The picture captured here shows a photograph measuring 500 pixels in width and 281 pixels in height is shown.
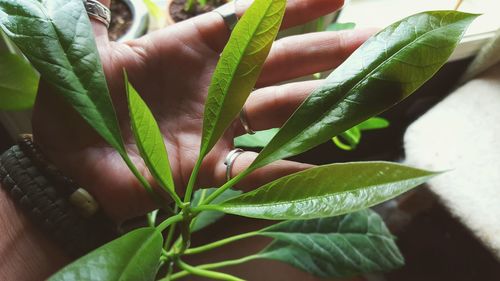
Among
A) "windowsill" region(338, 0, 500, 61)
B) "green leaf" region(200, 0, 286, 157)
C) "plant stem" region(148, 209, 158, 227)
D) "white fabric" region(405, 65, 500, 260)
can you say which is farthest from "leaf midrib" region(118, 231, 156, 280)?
"windowsill" region(338, 0, 500, 61)

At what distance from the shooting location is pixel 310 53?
621 millimetres

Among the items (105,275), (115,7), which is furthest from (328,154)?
(105,275)

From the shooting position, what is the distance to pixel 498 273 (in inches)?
40.7

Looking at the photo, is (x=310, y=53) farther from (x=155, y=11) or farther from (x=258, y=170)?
(x=155, y=11)

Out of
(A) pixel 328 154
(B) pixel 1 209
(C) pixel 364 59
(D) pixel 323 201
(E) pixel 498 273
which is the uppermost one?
(C) pixel 364 59

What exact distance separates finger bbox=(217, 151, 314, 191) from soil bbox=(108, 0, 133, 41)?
0.38 m

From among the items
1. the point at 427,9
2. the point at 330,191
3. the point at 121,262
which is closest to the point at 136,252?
the point at 121,262

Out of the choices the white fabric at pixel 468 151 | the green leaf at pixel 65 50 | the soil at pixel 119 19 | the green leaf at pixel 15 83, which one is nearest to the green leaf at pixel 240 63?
the green leaf at pixel 65 50

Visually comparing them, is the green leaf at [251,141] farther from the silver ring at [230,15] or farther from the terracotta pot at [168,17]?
the terracotta pot at [168,17]

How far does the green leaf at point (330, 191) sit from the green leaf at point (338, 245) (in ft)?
0.80

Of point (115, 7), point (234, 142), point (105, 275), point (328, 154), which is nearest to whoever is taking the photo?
point (105, 275)

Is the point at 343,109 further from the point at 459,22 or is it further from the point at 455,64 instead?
the point at 455,64

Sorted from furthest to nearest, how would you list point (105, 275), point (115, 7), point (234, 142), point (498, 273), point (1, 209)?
point (498, 273) < point (115, 7) < point (234, 142) < point (1, 209) < point (105, 275)

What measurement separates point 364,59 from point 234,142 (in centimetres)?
28
